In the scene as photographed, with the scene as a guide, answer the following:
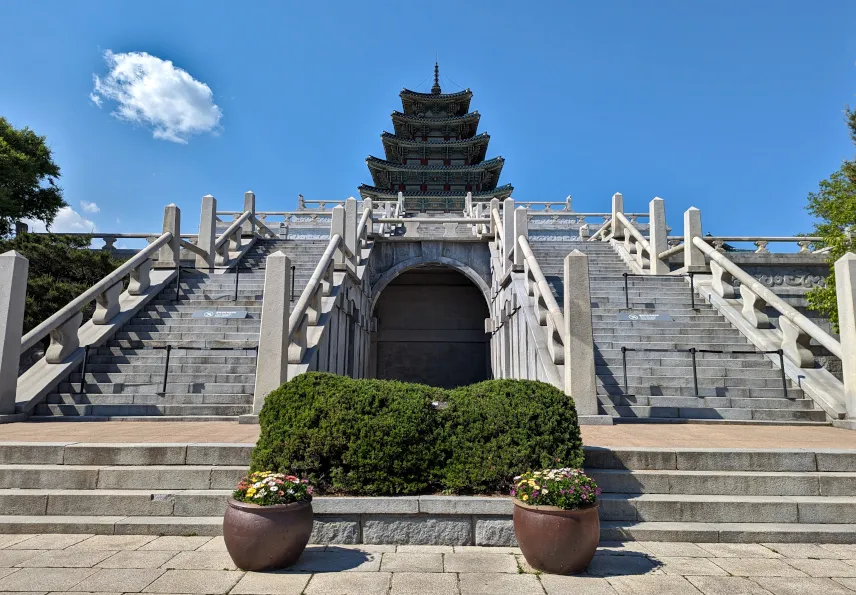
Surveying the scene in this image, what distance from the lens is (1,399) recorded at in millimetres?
7555

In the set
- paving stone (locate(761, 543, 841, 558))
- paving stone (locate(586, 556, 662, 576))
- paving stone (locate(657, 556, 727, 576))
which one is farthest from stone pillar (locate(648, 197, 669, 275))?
paving stone (locate(586, 556, 662, 576))

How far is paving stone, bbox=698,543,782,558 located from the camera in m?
4.06

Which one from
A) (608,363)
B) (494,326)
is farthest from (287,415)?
(494,326)

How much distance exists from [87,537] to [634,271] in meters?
12.8

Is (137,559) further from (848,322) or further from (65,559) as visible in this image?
(848,322)

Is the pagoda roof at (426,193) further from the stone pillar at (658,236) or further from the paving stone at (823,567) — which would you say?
the paving stone at (823,567)

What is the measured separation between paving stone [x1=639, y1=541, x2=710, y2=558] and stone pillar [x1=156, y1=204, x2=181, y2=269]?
11.4 meters

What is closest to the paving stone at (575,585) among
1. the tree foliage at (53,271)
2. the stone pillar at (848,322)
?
the stone pillar at (848,322)

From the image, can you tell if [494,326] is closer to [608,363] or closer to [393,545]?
[608,363]

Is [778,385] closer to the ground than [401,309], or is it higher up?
closer to the ground

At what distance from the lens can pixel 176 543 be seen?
4.25 metres

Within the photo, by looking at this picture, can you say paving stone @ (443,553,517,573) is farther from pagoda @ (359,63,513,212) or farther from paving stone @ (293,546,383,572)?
pagoda @ (359,63,513,212)

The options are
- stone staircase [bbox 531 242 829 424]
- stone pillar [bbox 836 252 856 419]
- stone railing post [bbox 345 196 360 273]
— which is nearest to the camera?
stone pillar [bbox 836 252 856 419]

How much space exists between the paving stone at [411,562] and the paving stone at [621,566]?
1.08m
